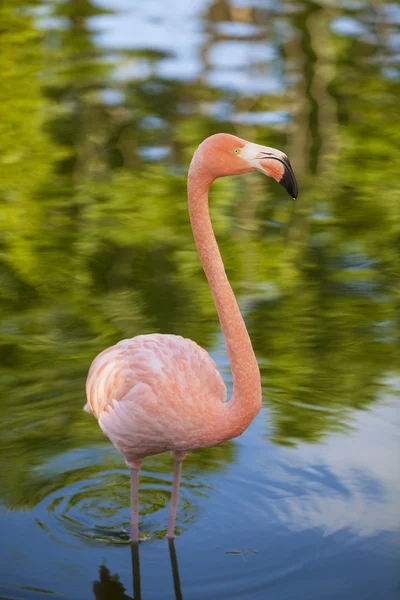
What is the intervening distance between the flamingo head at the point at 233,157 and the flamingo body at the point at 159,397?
2.91ft

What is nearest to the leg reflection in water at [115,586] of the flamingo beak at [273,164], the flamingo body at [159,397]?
the flamingo body at [159,397]

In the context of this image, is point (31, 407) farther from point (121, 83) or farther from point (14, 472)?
point (121, 83)

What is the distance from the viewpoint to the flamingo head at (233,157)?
432 centimetres

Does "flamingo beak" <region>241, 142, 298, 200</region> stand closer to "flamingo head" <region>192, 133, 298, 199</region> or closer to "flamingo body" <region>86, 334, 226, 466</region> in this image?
"flamingo head" <region>192, 133, 298, 199</region>

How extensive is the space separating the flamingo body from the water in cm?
55

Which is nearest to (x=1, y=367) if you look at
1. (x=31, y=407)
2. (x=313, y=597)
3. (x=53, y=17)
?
(x=31, y=407)

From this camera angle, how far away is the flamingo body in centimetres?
Answer: 451

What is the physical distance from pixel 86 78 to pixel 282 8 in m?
4.82

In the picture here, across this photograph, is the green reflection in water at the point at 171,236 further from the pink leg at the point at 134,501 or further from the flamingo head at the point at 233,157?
the flamingo head at the point at 233,157

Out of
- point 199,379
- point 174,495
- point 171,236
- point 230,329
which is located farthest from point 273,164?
point 171,236

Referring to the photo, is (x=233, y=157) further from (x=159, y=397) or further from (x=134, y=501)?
(x=134, y=501)

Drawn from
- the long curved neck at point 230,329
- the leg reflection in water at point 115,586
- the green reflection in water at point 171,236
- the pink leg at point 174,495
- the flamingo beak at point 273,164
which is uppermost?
the flamingo beak at point 273,164

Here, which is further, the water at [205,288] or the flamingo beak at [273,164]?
A: the water at [205,288]

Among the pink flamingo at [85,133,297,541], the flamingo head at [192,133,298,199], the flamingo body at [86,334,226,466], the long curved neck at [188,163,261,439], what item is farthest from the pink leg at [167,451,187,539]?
the flamingo head at [192,133,298,199]
